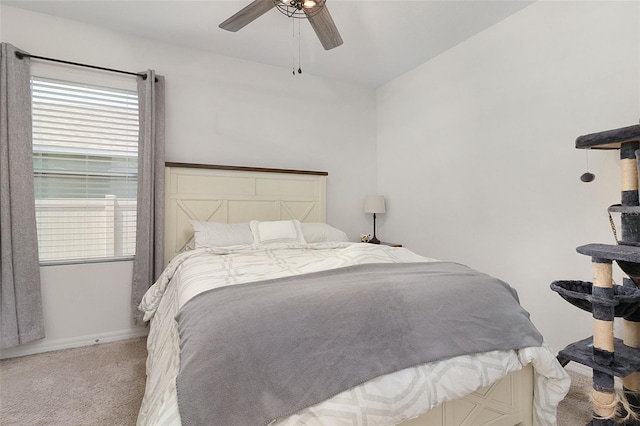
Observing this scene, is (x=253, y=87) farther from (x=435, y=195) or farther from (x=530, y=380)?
(x=530, y=380)

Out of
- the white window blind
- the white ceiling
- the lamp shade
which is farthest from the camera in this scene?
the lamp shade

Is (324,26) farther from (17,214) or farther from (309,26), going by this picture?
(17,214)

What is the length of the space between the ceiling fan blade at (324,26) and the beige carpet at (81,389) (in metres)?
2.52

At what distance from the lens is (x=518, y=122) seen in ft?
8.07

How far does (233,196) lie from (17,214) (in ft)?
5.33

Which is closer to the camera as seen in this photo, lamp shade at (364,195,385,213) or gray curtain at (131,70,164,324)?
gray curtain at (131,70,164,324)

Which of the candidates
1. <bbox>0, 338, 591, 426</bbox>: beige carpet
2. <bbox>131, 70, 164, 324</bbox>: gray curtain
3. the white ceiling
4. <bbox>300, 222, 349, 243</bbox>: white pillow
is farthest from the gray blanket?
the white ceiling

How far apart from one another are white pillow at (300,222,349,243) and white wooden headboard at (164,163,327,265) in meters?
0.45

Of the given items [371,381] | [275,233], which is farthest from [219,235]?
[371,381]

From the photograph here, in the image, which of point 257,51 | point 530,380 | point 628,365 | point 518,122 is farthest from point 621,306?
point 257,51

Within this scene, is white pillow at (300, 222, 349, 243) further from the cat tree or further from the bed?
the cat tree

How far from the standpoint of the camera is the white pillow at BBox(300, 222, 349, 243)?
2953mm

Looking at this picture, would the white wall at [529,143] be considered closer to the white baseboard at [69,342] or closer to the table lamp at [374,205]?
the table lamp at [374,205]

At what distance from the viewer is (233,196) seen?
3119 mm
